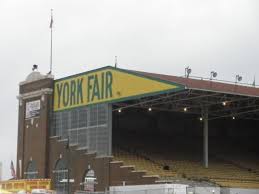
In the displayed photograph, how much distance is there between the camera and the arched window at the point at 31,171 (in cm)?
7144

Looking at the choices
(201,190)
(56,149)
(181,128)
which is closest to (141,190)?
(201,190)

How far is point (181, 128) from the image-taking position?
256 ft

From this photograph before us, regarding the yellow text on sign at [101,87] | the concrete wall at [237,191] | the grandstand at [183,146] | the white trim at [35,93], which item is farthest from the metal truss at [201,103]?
the white trim at [35,93]

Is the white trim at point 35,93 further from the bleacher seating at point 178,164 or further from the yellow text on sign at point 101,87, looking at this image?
the bleacher seating at point 178,164

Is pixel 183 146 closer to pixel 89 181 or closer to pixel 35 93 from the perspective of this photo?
pixel 35 93

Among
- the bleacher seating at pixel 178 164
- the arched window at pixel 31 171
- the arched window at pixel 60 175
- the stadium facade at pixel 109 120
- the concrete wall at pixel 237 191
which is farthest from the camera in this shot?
the arched window at pixel 31 171

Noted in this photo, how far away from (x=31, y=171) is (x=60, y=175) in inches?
208

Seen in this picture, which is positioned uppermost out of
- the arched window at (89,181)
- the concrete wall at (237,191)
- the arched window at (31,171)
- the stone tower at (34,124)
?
the stone tower at (34,124)

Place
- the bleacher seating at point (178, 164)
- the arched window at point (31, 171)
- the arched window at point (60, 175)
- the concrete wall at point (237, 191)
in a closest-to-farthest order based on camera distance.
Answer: the concrete wall at point (237, 191)
the bleacher seating at point (178, 164)
the arched window at point (60, 175)
the arched window at point (31, 171)

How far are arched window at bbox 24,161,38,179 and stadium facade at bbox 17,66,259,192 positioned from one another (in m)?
0.09

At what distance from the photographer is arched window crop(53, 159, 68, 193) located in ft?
220

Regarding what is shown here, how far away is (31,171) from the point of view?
2844 inches

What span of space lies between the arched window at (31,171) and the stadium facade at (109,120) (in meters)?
0.09

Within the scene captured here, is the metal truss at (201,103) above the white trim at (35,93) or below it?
below
